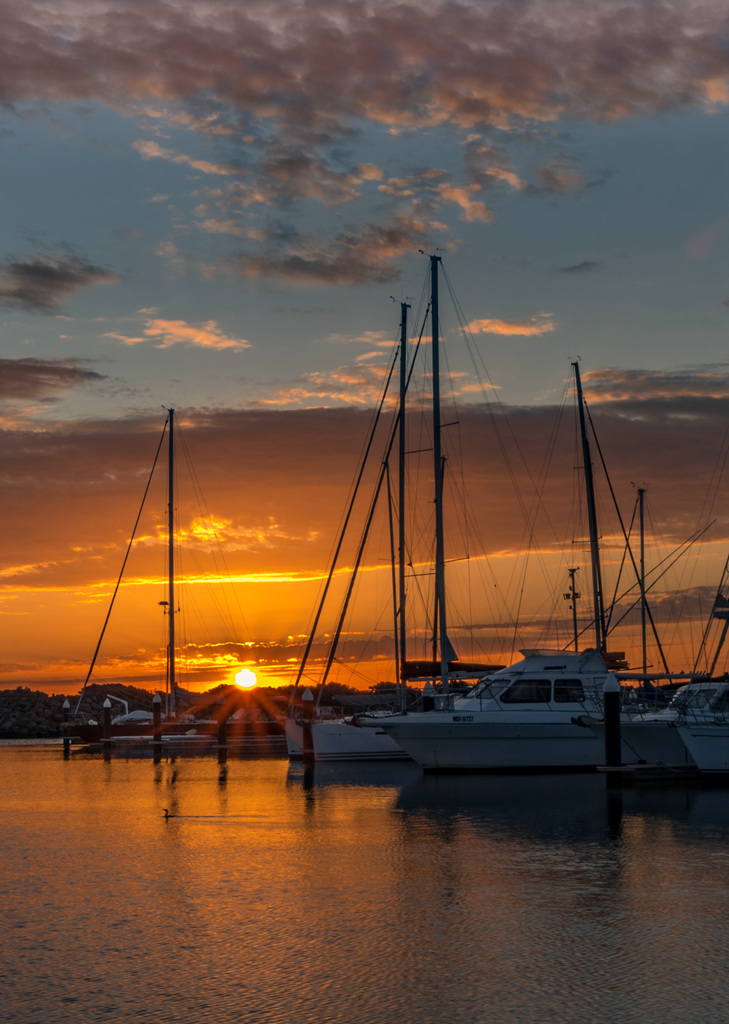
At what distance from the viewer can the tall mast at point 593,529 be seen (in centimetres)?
4025

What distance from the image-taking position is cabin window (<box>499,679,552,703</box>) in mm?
34619

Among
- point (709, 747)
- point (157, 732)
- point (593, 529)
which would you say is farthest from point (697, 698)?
point (157, 732)

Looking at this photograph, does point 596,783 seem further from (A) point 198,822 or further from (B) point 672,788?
(A) point 198,822

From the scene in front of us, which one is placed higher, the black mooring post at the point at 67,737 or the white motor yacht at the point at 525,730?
the white motor yacht at the point at 525,730

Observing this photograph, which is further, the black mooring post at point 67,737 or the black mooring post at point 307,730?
the black mooring post at point 67,737

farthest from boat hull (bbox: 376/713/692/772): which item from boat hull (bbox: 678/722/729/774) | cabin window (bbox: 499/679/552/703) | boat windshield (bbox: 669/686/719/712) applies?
boat hull (bbox: 678/722/729/774)

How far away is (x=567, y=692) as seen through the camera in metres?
35.1

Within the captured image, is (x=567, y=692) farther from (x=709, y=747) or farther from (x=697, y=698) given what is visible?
(x=709, y=747)

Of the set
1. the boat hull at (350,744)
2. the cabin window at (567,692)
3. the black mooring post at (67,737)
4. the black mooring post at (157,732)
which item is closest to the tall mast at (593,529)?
the cabin window at (567,692)

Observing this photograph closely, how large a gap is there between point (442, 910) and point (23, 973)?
560 cm

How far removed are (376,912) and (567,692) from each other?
21.3 m

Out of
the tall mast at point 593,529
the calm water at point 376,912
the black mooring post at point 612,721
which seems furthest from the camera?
the tall mast at point 593,529

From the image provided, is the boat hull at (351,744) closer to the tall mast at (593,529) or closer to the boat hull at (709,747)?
the tall mast at (593,529)

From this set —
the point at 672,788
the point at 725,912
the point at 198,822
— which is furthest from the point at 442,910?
the point at 672,788
